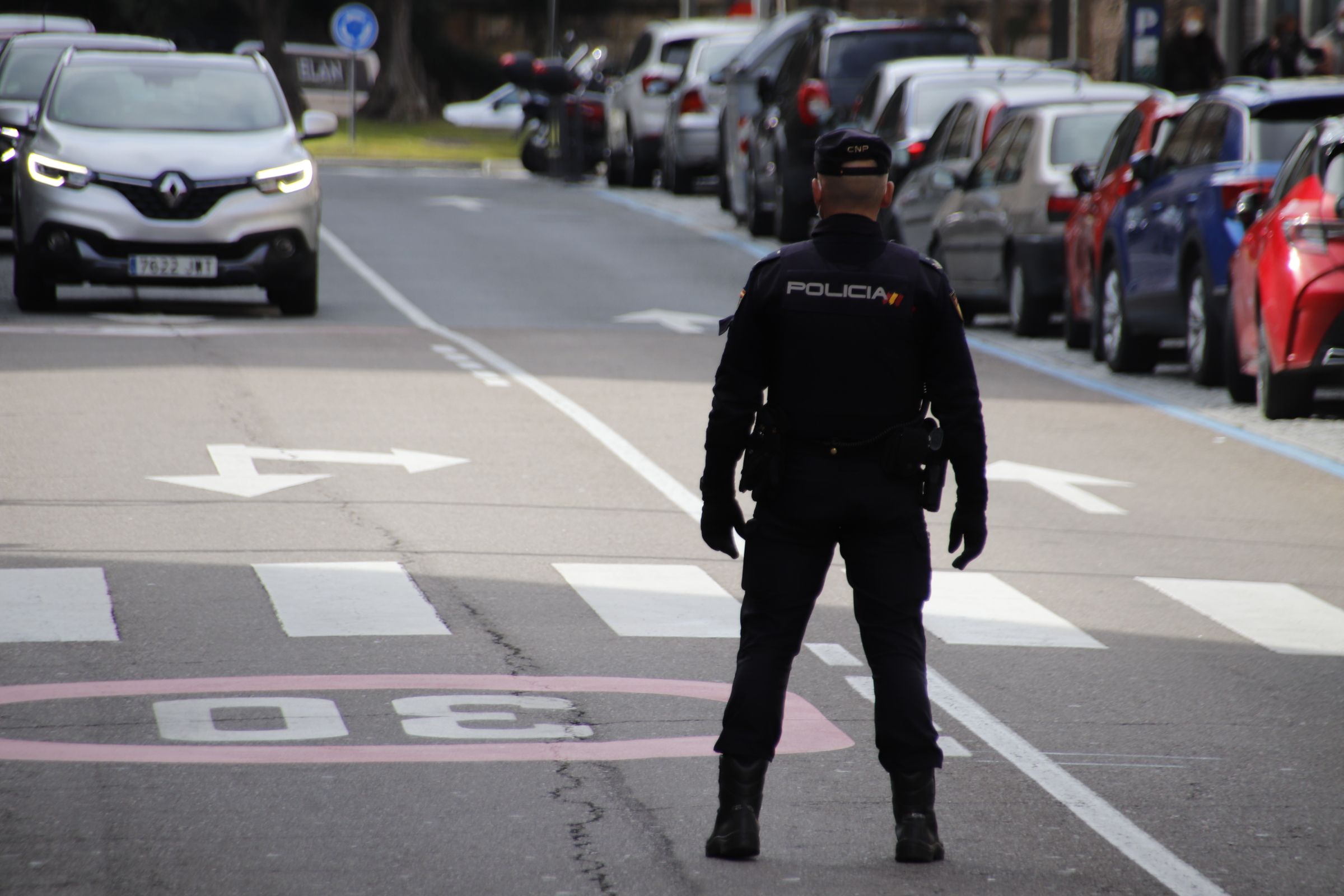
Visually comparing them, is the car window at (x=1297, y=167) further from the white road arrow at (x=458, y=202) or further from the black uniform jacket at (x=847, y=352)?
the white road arrow at (x=458, y=202)

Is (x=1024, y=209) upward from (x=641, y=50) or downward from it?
downward

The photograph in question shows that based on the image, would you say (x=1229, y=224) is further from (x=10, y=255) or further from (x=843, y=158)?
(x=10, y=255)

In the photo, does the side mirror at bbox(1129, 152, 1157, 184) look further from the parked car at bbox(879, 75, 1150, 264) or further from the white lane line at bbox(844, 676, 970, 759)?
the white lane line at bbox(844, 676, 970, 759)

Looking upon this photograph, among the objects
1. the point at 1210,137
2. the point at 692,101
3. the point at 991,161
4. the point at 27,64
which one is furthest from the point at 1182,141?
the point at 692,101

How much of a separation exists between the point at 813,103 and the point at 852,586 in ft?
64.9

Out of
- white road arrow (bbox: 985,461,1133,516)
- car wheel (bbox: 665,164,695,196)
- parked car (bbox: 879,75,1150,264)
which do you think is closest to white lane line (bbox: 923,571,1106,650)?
white road arrow (bbox: 985,461,1133,516)

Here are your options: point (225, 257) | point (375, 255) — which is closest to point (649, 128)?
point (375, 255)

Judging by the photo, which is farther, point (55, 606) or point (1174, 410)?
point (1174, 410)

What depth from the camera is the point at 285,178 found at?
61.4 feet

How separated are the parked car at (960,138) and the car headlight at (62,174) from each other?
6261 millimetres

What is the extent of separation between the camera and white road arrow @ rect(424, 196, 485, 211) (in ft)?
106

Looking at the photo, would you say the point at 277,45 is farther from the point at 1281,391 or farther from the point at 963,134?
the point at 1281,391

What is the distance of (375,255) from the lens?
25.3 meters

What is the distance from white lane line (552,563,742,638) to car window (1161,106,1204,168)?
23.6 feet
